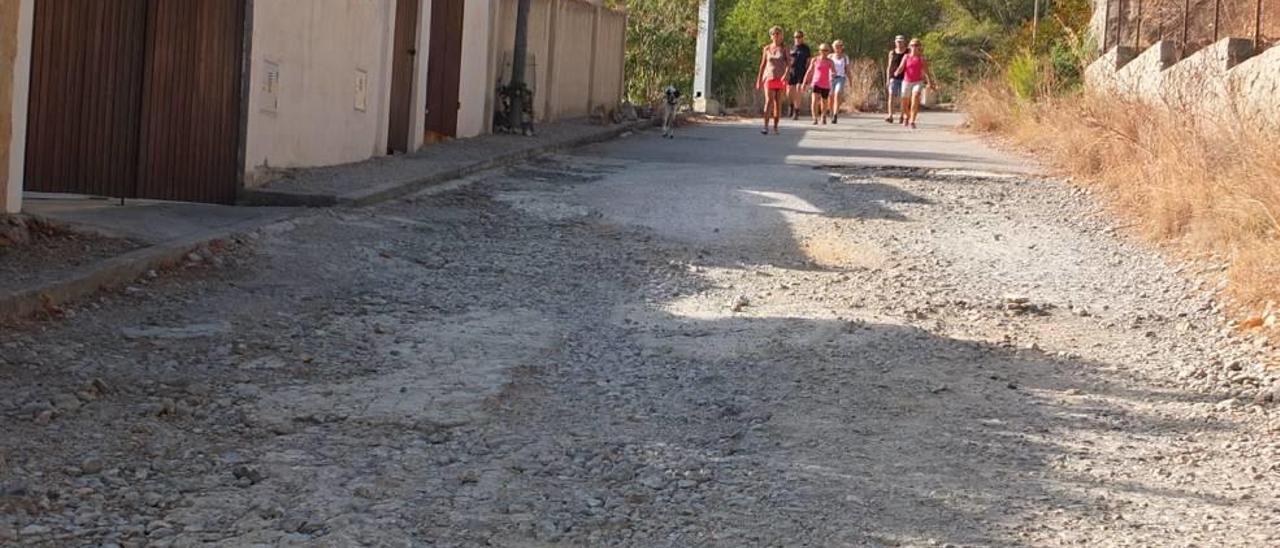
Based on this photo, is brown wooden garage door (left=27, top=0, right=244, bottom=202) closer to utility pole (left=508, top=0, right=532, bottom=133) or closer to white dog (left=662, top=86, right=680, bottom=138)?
utility pole (left=508, top=0, right=532, bottom=133)

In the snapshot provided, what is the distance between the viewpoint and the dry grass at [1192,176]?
902 centimetres

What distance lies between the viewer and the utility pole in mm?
20797

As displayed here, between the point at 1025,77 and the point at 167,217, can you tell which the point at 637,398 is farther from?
the point at 1025,77

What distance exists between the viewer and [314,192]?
1195 centimetres

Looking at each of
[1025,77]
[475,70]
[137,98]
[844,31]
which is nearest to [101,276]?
[137,98]

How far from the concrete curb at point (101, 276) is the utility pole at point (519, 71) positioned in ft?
36.6

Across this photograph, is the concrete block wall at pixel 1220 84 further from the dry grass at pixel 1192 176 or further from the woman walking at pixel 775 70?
the woman walking at pixel 775 70

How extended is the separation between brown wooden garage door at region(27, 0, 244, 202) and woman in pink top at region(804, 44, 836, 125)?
49.8ft

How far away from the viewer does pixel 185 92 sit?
11.4 m

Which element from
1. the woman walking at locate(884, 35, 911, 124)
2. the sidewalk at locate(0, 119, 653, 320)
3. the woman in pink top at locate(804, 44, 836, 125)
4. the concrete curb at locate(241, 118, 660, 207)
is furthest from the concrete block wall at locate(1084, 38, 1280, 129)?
the woman walking at locate(884, 35, 911, 124)

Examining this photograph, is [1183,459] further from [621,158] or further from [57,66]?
[621,158]

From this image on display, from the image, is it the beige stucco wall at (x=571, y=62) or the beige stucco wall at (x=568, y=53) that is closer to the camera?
the beige stucco wall at (x=568, y=53)

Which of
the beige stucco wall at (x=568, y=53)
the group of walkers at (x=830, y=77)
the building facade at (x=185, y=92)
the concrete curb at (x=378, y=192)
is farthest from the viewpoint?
the group of walkers at (x=830, y=77)

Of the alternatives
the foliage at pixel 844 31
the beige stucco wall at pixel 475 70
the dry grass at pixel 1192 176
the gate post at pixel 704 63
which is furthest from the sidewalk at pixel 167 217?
the gate post at pixel 704 63
